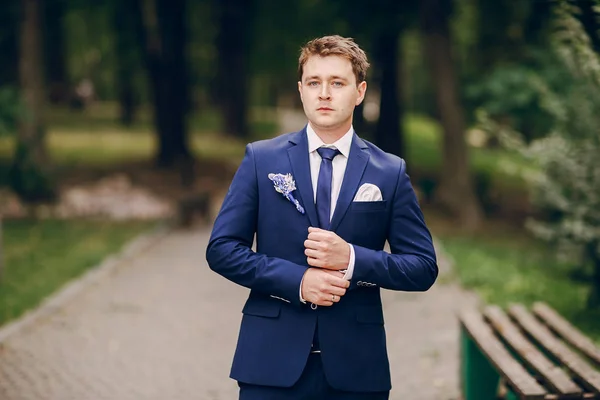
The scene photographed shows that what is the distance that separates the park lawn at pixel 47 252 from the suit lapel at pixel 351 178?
669 centimetres

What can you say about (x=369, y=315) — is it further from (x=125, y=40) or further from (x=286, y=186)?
(x=125, y=40)

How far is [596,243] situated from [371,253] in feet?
23.2

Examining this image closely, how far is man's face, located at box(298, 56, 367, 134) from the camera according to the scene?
3.52 meters

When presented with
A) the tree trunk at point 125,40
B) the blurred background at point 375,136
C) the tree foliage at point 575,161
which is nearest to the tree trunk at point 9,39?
the blurred background at point 375,136

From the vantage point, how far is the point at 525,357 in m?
5.58

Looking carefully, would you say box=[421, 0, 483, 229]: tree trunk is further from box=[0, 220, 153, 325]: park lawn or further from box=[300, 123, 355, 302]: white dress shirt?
box=[300, 123, 355, 302]: white dress shirt

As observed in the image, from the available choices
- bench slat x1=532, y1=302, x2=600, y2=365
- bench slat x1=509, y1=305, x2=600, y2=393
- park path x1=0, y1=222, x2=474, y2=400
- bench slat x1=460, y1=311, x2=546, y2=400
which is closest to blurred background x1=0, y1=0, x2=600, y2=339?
park path x1=0, y1=222, x2=474, y2=400

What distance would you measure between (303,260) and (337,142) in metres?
0.44

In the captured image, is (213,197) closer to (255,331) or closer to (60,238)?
(60,238)

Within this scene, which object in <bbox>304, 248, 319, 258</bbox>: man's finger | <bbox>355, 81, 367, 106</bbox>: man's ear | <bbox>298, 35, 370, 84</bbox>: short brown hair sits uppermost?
<bbox>298, 35, 370, 84</bbox>: short brown hair

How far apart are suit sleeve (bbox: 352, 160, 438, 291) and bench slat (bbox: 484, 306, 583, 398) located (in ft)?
5.09

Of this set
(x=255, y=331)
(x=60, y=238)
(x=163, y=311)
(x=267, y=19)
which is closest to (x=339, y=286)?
(x=255, y=331)

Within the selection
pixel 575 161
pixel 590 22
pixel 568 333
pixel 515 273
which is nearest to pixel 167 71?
pixel 515 273

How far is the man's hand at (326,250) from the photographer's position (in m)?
3.46
